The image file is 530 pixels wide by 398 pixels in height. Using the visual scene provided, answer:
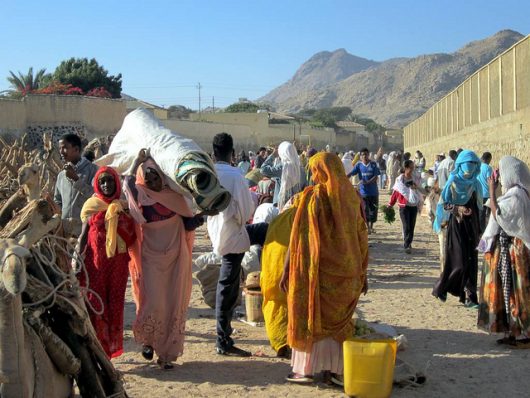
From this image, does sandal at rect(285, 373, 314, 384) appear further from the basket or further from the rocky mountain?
the rocky mountain

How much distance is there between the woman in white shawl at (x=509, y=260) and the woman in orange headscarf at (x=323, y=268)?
6.14ft

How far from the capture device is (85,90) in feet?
178

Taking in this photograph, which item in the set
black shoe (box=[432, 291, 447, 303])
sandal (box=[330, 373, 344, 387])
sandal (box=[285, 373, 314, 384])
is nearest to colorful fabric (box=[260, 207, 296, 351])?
sandal (box=[285, 373, 314, 384])

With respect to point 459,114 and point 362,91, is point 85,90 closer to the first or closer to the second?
point 459,114

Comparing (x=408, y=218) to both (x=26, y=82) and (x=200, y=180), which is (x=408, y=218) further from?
(x=26, y=82)

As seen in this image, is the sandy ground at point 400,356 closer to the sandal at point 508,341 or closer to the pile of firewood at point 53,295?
the sandal at point 508,341

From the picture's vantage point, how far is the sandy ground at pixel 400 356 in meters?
5.49

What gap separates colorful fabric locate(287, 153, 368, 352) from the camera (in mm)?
5352

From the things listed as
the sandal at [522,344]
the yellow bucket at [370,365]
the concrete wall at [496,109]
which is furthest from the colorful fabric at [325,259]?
the concrete wall at [496,109]

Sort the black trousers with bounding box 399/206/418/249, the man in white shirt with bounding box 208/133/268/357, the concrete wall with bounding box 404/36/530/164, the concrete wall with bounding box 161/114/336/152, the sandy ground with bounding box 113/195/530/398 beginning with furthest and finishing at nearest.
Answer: the concrete wall with bounding box 161/114/336/152
the concrete wall with bounding box 404/36/530/164
the black trousers with bounding box 399/206/418/249
the man in white shirt with bounding box 208/133/268/357
the sandy ground with bounding box 113/195/530/398

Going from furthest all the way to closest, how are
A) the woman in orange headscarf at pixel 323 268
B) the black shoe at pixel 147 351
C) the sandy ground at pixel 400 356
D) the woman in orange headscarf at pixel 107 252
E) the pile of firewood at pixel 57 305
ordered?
the black shoe at pixel 147 351 → the woman in orange headscarf at pixel 107 252 → the sandy ground at pixel 400 356 → the woman in orange headscarf at pixel 323 268 → the pile of firewood at pixel 57 305

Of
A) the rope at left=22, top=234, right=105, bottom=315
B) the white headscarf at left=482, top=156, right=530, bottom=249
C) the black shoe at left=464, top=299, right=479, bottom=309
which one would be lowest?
the black shoe at left=464, top=299, right=479, bottom=309

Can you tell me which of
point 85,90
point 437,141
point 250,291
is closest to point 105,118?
point 437,141

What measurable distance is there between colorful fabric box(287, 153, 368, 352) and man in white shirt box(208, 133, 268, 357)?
0.93m
